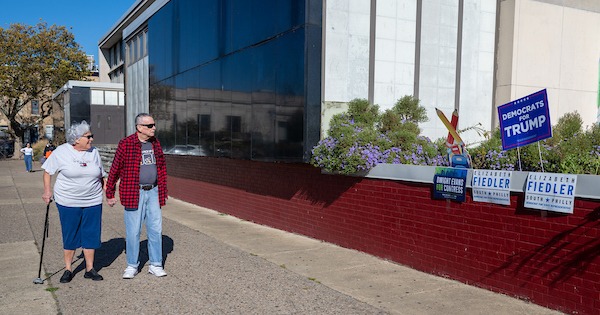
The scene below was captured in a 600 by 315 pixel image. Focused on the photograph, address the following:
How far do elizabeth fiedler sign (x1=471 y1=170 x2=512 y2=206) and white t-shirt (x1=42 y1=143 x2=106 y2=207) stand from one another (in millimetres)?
4190

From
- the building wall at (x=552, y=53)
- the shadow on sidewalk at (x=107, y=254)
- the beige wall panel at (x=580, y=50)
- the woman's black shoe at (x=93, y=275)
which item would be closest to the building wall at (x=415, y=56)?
the building wall at (x=552, y=53)

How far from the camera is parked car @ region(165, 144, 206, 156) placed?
12109 mm

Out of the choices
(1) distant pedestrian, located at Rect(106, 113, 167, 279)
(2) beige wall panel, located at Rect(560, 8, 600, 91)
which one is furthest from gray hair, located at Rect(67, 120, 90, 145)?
(2) beige wall panel, located at Rect(560, 8, 600, 91)

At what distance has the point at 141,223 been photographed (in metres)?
5.88

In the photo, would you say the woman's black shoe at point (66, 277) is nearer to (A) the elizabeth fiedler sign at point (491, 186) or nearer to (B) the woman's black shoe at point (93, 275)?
(B) the woman's black shoe at point (93, 275)

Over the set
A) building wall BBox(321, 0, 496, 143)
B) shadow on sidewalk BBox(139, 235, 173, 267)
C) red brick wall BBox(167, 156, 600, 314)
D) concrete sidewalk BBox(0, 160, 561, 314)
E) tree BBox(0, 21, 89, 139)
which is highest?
tree BBox(0, 21, 89, 139)

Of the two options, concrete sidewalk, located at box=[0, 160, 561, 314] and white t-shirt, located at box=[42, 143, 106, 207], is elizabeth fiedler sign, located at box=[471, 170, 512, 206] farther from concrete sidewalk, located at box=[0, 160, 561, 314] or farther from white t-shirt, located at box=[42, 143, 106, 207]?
white t-shirt, located at box=[42, 143, 106, 207]

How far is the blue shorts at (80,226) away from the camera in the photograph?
18.2 feet

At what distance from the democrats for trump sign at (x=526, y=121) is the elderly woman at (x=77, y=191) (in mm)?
4492

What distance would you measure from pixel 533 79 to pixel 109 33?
23.0m

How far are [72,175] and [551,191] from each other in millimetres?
4871

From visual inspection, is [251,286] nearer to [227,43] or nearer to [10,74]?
[227,43]

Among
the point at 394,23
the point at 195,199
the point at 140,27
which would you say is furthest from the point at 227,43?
the point at 140,27

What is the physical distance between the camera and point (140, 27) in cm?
1780
